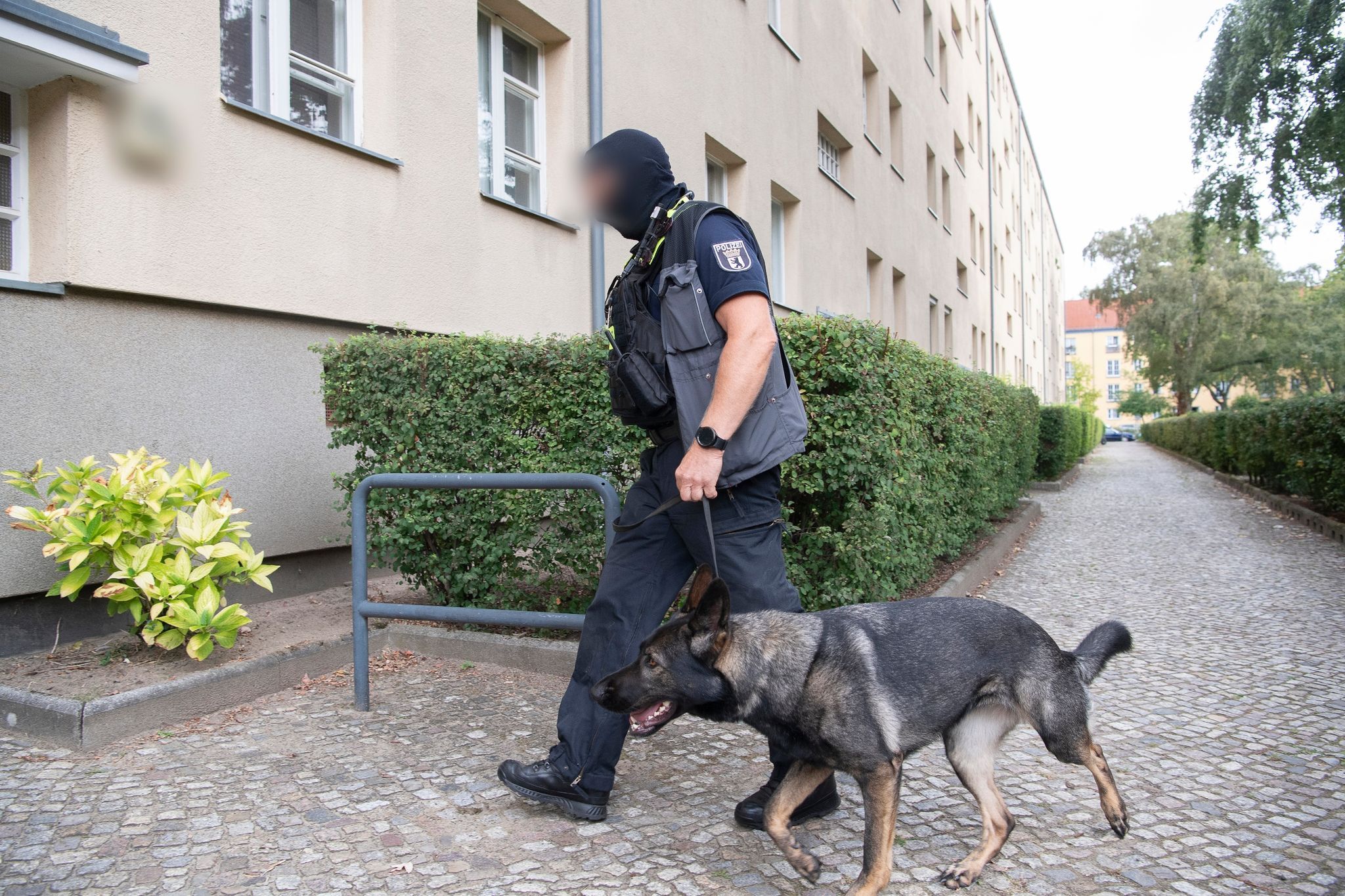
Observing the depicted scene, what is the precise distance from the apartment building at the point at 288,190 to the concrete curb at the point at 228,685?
1099 millimetres

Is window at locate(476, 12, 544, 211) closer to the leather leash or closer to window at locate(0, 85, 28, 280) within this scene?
window at locate(0, 85, 28, 280)

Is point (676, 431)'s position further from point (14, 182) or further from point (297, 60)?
point (297, 60)

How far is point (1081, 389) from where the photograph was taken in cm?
9394

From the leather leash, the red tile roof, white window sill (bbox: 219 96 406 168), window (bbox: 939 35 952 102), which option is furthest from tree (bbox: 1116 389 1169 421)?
the leather leash

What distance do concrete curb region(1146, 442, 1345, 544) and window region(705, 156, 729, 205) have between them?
844 centimetres

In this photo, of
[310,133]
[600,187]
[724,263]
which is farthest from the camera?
[310,133]

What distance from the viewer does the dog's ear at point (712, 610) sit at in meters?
2.41

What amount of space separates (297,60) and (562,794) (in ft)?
18.8

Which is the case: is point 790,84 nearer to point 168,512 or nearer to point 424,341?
point 424,341

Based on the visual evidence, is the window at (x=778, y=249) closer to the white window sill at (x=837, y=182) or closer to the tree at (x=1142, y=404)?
the white window sill at (x=837, y=182)

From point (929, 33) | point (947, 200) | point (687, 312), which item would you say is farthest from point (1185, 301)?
point (687, 312)

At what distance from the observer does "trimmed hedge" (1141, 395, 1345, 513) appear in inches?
412

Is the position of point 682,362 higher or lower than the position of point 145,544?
→ higher

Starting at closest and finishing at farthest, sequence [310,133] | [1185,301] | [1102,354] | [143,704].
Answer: [143,704]
[310,133]
[1185,301]
[1102,354]
